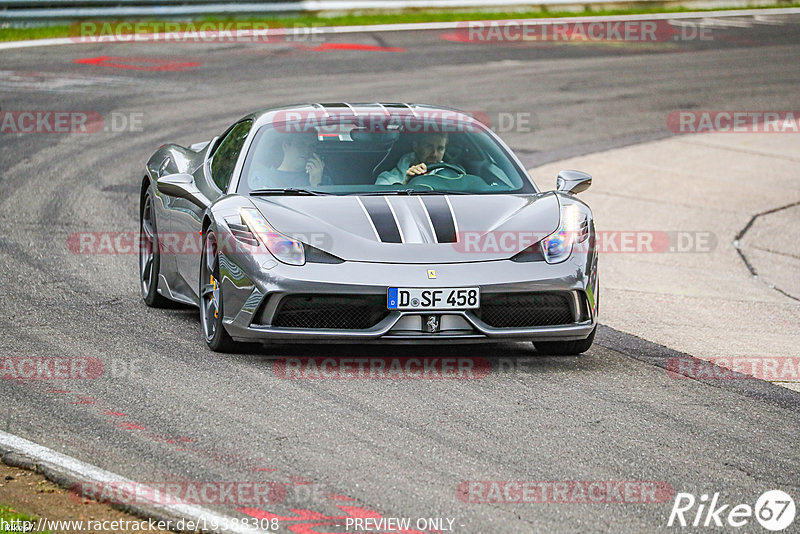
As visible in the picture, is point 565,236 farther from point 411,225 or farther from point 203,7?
→ point 203,7

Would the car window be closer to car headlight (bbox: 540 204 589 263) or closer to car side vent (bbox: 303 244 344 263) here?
car side vent (bbox: 303 244 344 263)

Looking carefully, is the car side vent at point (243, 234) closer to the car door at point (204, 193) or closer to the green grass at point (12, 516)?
the car door at point (204, 193)

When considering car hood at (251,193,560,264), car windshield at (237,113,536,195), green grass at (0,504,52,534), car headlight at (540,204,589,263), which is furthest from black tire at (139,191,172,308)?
green grass at (0,504,52,534)

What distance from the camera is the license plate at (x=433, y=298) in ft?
21.4

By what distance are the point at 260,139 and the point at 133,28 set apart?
55.6 ft

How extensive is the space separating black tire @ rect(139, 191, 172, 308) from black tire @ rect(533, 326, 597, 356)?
251cm

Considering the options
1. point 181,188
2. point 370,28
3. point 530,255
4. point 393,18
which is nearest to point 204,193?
point 181,188

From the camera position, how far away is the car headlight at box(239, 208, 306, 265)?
665cm

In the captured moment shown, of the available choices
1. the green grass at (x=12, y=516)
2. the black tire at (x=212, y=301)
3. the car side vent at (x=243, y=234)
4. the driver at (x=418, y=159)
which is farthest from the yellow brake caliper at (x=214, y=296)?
the green grass at (x=12, y=516)

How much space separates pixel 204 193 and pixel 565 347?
2.33 m

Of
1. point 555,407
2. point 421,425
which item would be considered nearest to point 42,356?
point 421,425

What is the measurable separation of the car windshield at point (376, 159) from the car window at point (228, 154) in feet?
0.48

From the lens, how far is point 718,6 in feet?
104

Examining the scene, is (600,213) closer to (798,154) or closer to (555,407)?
(798,154)
